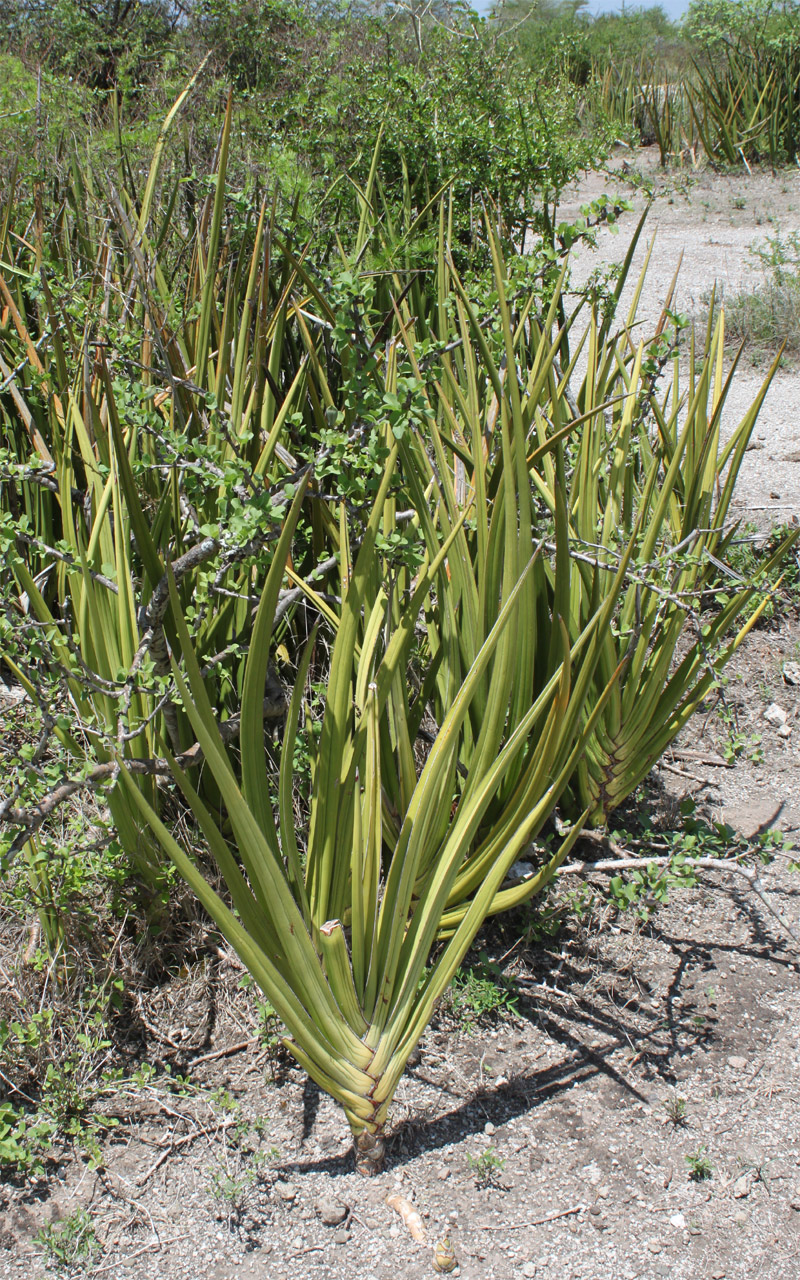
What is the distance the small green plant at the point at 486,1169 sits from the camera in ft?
4.17

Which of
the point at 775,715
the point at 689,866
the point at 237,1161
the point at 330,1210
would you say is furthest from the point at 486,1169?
the point at 775,715

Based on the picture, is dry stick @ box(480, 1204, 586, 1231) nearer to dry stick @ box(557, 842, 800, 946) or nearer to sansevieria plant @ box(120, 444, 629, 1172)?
sansevieria plant @ box(120, 444, 629, 1172)

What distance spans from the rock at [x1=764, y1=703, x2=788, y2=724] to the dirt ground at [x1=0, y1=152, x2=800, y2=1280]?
0.64 metres

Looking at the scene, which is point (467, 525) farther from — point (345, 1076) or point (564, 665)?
point (345, 1076)

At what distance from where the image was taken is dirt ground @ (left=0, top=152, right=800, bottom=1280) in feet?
3.89

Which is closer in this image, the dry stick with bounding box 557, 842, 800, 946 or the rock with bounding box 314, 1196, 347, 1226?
the rock with bounding box 314, 1196, 347, 1226

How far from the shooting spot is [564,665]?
1215mm

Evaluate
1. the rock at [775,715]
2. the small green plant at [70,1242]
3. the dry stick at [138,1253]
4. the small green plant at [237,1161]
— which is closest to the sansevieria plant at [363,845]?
the small green plant at [237,1161]

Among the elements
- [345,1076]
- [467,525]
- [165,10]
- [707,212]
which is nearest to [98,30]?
[165,10]

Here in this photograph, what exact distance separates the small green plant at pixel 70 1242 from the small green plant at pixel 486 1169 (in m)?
0.53

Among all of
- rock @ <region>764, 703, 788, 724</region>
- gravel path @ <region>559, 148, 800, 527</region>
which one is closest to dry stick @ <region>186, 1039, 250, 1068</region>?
rock @ <region>764, 703, 788, 724</region>

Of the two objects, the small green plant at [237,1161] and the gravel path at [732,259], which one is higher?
the gravel path at [732,259]

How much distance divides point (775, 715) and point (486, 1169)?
4.97 feet

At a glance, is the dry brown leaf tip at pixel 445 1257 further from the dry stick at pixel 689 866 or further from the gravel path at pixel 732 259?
the gravel path at pixel 732 259
